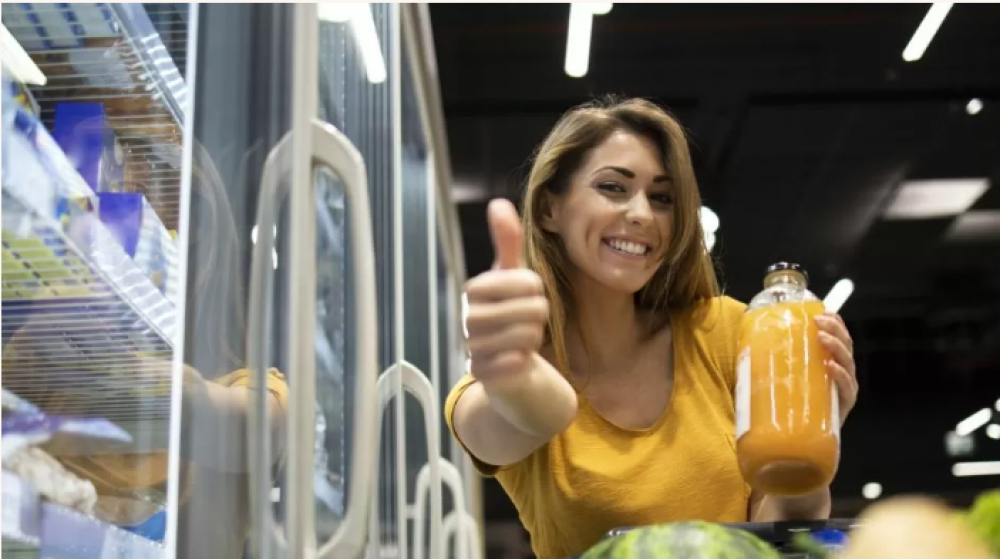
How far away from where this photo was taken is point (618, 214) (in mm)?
1461

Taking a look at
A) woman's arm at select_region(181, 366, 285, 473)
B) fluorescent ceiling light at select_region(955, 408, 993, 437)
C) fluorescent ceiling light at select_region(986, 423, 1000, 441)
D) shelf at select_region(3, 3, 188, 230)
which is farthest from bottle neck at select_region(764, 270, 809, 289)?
fluorescent ceiling light at select_region(986, 423, 1000, 441)

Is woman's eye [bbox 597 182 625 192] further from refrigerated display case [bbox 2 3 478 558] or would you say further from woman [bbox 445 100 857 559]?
refrigerated display case [bbox 2 3 478 558]

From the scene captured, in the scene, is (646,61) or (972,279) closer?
(646,61)

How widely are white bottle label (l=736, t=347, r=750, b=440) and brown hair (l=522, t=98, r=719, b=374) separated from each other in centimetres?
49

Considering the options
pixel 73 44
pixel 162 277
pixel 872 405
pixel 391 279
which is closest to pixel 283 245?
pixel 162 277

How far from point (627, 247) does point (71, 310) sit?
0.75 metres

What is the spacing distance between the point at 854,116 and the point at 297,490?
480 centimetres

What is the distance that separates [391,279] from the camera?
2600mm

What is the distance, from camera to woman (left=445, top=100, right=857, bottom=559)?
1332mm

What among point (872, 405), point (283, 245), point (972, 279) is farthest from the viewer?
point (872, 405)

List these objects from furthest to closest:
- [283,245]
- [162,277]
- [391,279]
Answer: [391,279]
[162,277]
[283,245]

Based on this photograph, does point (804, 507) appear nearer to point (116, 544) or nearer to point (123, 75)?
point (116, 544)

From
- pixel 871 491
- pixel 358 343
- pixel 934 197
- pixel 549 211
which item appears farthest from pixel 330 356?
pixel 871 491

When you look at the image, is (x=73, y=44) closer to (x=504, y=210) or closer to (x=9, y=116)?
(x=9, y=116)
